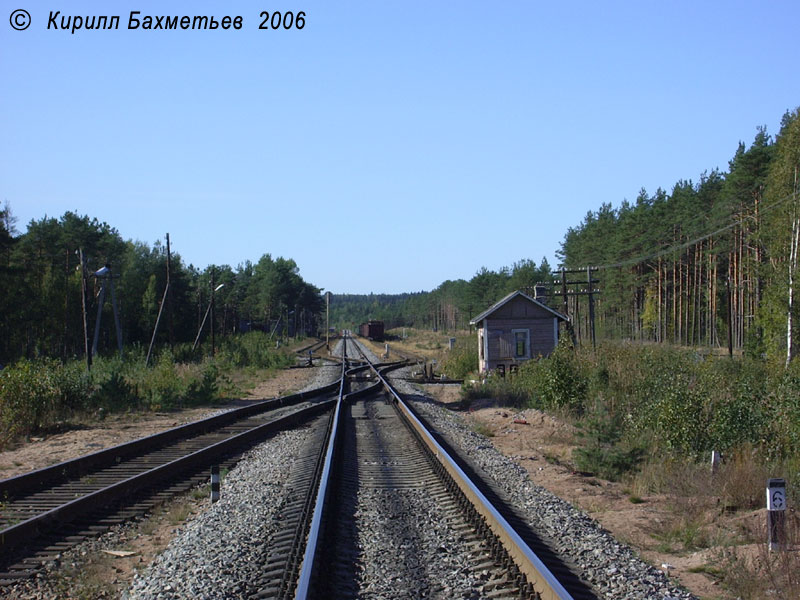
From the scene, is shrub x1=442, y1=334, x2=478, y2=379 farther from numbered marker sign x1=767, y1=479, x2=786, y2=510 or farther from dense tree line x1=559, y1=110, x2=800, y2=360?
numbered marker sign x1=767, y1=479, x2=786, y2=510

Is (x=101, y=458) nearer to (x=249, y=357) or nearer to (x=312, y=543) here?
(x=312, y=543)

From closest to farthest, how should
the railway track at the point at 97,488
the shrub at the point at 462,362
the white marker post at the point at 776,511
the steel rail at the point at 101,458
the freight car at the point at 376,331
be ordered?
the white marker post at the point at 776,511, the railway track at the point at 97,488, the steel rail at the point at 101,458, the shrub at the point at 462,362, the freight car at the point at 376,331

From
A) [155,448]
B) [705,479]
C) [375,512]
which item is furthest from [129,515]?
[705,479]

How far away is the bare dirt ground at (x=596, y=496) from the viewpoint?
6.38 metres

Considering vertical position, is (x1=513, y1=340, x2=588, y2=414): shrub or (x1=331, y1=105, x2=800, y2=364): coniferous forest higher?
(x1=331, y1=105, x2=800, y2=364): coniferous forest

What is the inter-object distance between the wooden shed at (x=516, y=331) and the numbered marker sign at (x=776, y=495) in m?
25.7

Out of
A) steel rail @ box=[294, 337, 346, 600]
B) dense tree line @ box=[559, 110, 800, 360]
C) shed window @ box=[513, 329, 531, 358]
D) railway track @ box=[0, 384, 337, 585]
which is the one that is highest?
dense tree line @ box=[559, 110, 800, 360]

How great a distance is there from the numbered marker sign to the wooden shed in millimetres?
25739

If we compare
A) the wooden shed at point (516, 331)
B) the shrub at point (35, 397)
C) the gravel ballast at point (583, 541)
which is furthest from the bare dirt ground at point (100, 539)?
the wooden shed at point (516, 331)

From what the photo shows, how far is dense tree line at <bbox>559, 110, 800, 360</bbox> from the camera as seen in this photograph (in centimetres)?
3328

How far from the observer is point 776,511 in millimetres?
6609

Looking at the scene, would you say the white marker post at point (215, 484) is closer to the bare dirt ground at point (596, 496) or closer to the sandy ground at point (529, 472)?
the sandy ground at point (529, 472)

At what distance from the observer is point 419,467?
11023mm

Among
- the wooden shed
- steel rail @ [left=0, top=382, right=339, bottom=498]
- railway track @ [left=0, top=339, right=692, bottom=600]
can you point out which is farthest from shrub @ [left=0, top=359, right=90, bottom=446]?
the wooden shed
